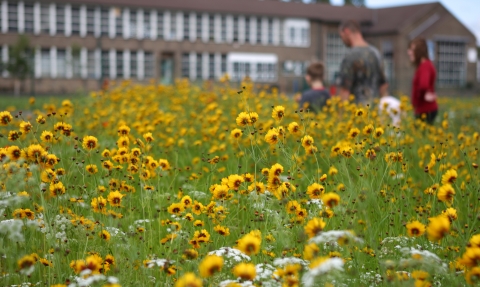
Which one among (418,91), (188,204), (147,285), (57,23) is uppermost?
(57,23)

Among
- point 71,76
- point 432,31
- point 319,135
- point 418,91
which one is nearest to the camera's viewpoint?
point 319,135

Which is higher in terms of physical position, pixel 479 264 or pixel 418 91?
pixel 418 91

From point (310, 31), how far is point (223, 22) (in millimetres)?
6285

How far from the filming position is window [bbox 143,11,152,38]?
3700 cm

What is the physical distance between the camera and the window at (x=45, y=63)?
34.2 meters

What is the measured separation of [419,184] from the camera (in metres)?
4.38

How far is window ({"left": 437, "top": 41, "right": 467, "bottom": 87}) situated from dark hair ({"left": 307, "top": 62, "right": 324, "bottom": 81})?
118 ft

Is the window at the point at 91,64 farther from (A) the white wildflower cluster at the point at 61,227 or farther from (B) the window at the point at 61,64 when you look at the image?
(A) the white wildflower cluster at the point at 61,227

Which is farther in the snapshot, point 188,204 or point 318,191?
point 188,204

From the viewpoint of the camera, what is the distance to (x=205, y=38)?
38.5 m

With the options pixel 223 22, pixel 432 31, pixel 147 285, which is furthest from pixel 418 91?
pixel 432 31

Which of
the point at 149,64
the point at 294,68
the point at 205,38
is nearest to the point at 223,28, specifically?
the point at 205,38

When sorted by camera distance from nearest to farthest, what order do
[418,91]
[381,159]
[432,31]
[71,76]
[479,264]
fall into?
1. [479,264]
2. [381,159]
3. [418,91]
4. [71,76]
5. [432,31]

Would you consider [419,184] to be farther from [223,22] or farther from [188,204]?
[223,22]
